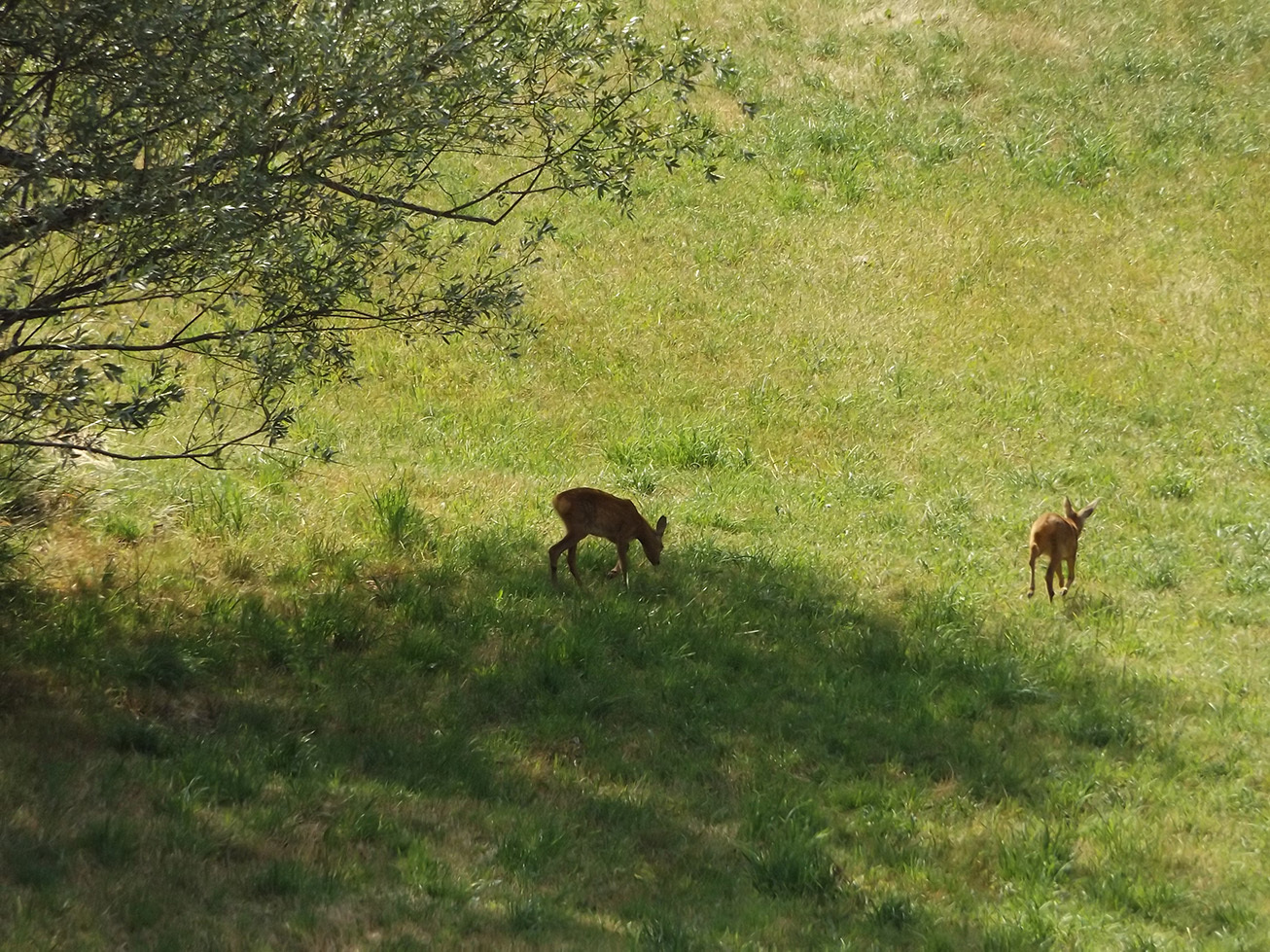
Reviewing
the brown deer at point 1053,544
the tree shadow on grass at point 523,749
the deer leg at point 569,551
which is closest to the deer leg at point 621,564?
the tree shadow on grass at point 523,749

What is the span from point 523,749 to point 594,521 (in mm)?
2616

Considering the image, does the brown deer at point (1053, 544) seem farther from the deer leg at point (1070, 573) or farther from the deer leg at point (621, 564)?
the deer leg at point (621, 564)

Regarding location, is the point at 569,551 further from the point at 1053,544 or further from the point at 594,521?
the point at 1053,544

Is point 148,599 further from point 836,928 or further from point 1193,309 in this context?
point 1193,309

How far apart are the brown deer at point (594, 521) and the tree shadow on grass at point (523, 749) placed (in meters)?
0.35

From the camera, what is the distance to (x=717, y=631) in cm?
1080

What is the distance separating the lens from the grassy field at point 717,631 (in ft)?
23.8

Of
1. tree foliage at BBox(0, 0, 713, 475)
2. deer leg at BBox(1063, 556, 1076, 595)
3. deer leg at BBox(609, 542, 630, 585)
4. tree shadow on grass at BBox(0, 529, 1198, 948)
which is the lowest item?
tree shadow on grass at BBox(0, 529, 1198, 948)

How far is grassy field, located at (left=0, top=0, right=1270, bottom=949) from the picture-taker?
7250 millimetres

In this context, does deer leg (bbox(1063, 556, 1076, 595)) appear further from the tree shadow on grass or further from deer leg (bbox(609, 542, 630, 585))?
deer leg (bbox(609, 542, 630, 585))

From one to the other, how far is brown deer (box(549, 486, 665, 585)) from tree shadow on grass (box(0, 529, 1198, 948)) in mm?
350

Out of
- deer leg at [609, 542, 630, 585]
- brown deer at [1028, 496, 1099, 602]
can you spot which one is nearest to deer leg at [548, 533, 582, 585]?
deer leg at [609, 542, 630, 585]

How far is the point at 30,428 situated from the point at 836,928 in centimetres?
613

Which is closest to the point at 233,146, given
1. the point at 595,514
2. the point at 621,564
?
the point at 595,514
